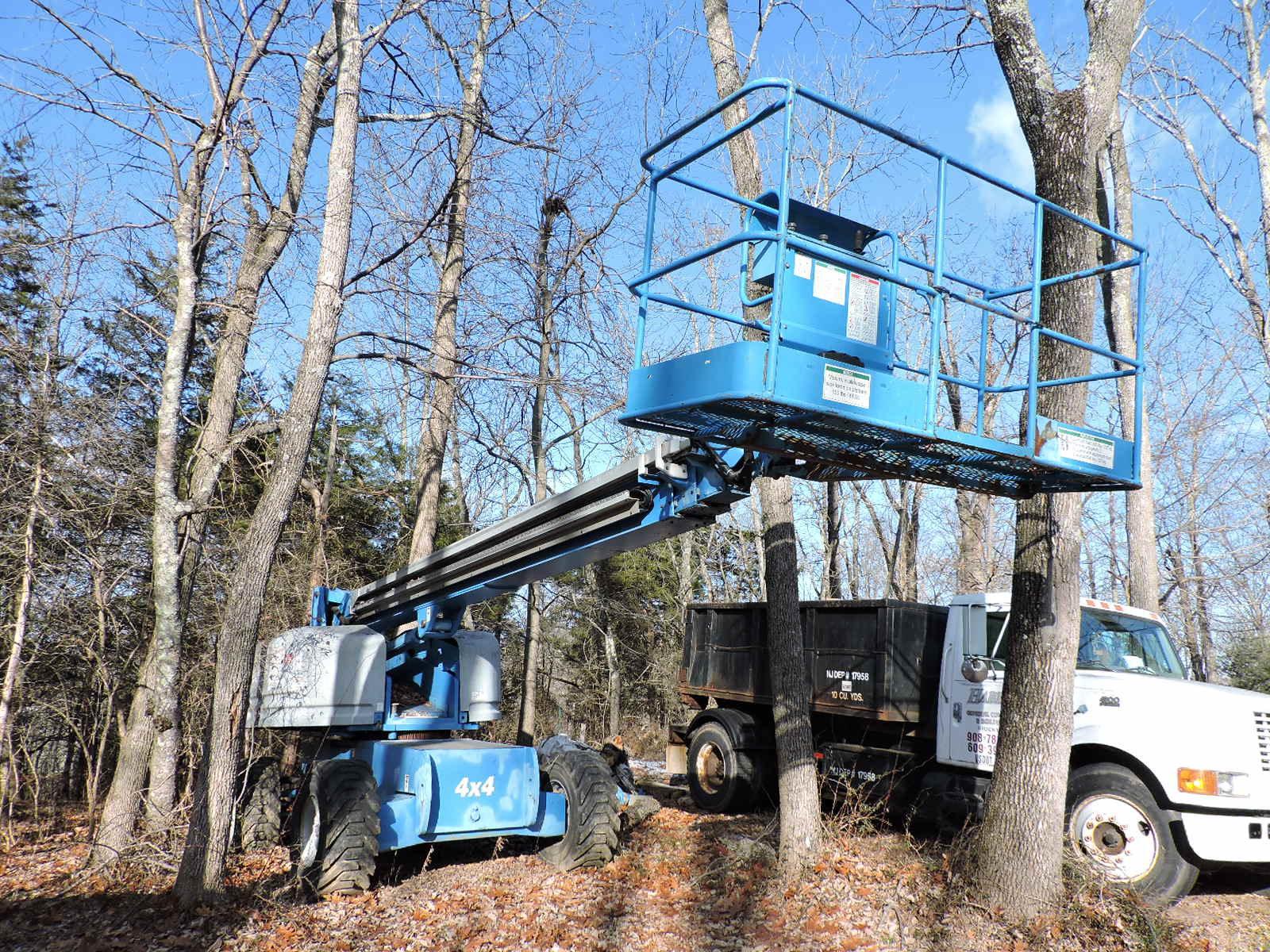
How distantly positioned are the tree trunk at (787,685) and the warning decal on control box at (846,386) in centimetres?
427

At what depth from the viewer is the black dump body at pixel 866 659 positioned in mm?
Result: 9828

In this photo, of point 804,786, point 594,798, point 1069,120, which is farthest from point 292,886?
point 1069,120

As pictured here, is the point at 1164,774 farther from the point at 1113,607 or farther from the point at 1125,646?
the point at 1113,607

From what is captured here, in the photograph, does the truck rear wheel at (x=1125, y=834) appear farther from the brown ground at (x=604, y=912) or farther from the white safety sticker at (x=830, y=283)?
the white safety sticker at (x=830, y=283)

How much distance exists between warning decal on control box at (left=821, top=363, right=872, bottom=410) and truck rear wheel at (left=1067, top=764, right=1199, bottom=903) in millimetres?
4873

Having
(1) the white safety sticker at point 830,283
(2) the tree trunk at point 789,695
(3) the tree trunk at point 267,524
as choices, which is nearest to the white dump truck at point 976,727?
(2) the tree trunk at point 789,695

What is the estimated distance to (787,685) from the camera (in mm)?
8312

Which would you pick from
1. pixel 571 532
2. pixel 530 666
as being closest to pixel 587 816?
pixel 571 532

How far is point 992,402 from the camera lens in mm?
17312

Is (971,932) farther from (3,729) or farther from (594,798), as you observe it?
(3,729)

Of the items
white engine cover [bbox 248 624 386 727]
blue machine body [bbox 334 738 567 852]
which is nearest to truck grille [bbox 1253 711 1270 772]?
blue machine body [bbox 334 738 567 852]

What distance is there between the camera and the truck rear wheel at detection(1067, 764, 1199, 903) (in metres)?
7.13

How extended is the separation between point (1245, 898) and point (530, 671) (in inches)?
407

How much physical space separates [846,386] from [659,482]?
1541 mm
